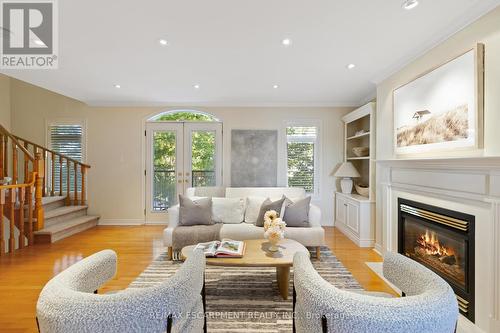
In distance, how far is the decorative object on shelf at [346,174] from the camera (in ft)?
15.0

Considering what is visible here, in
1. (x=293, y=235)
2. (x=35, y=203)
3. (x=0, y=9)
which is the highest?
(x=0, y=9)

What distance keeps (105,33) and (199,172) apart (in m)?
3.20

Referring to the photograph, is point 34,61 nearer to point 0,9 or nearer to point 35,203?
point 0,9

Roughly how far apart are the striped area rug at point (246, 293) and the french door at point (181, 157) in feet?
6.60

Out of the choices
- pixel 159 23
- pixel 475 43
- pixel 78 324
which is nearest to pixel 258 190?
pixel 159 23

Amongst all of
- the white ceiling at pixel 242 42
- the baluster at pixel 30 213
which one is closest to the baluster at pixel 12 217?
the baluster at pixel 30 213

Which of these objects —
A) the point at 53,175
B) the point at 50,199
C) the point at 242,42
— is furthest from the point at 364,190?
the point at 53,175

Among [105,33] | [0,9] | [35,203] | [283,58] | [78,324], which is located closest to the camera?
[78,324]

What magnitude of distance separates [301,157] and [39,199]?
4.75 metres

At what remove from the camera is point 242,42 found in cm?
254

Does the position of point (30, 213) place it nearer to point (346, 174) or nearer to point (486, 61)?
point (346, 174)

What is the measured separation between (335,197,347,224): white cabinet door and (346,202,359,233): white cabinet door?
0.61 ft

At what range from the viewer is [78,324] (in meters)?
0.92

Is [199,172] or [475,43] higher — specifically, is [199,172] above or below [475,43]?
below
